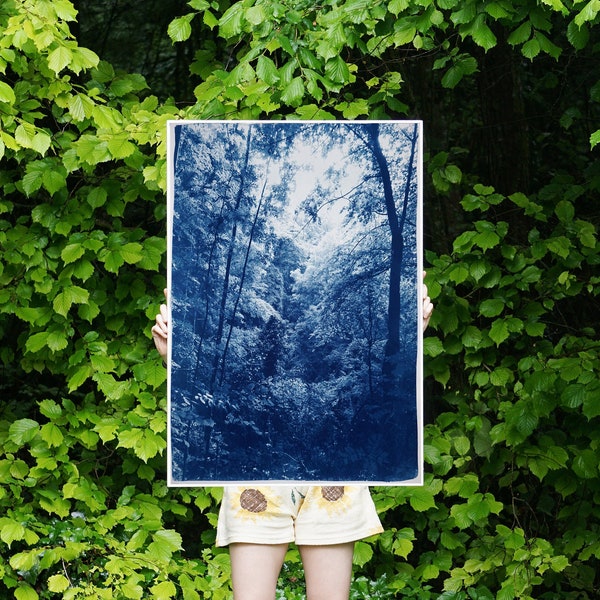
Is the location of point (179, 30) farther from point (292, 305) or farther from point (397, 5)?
point (292, 305)

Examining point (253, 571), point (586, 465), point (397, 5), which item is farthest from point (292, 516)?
point (586, 465)

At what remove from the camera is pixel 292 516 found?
2113 mm

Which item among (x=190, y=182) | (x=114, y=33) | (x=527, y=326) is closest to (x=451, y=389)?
(x=527, y=326)

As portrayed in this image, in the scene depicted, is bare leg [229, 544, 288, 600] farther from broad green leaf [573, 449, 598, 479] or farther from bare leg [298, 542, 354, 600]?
broad green leaf [573, 449, 598, 479]

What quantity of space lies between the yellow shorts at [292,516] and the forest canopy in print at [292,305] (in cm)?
6

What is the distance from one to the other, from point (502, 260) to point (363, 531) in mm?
2398

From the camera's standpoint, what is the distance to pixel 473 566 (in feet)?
13.5

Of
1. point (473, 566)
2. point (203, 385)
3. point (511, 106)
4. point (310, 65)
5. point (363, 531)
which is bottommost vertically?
point (473, 566)

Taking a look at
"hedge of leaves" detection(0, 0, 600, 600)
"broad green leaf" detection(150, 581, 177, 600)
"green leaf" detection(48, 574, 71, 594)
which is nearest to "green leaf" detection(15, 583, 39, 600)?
"hedge of leaves" detection(0, 0, 600, 600)

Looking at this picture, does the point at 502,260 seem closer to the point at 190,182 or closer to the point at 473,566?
the point at 473,566

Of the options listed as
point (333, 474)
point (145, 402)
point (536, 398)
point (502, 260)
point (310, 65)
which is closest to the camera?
point (333, 474)

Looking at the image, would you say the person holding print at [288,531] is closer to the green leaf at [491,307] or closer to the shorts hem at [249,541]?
the shorts hem at [249,541]

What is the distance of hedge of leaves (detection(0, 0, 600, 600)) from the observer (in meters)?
3.75

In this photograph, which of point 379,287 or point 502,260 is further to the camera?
point 502,260
